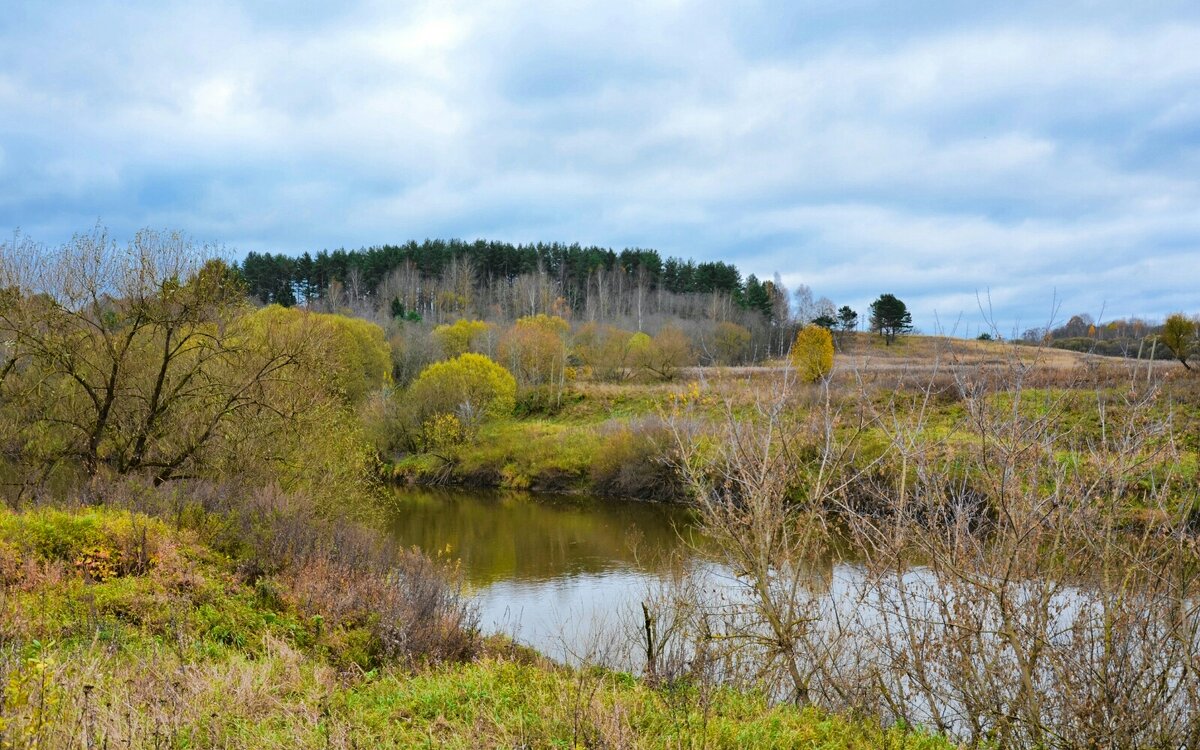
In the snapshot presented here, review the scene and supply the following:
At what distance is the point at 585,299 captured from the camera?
88688 millimetres

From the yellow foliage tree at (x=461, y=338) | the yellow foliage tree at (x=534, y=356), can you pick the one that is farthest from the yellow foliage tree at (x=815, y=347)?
the yellow foliage tree at (x=461, y=338)

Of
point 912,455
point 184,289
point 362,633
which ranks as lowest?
point 362,633

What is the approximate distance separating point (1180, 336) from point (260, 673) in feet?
126

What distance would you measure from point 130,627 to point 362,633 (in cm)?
253

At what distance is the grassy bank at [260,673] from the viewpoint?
5555 mm

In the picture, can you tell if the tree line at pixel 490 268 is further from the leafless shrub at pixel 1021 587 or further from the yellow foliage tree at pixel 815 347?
the leafless shrub at pixel 1021 587

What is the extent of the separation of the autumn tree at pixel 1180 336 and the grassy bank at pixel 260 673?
33.4 m

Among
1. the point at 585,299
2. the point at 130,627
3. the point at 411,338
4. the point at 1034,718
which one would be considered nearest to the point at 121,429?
the point at 130,627

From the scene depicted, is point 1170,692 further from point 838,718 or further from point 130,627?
point 130,627

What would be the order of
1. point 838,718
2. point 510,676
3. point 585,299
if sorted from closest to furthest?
point 838,718 < point 510,676 < point 585,299

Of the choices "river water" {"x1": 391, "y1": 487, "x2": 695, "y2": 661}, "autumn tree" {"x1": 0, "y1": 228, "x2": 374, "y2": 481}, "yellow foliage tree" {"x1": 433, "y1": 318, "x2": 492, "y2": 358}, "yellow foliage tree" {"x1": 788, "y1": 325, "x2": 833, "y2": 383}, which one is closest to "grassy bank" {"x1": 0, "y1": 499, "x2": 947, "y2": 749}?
"river water" {"x1": 391, "y1": 487, "x2": 695, "y2": 661}

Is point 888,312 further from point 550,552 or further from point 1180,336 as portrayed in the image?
point 550,552

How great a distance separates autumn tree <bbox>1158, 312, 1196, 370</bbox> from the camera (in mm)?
33281

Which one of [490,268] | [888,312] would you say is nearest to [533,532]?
[888,312]
